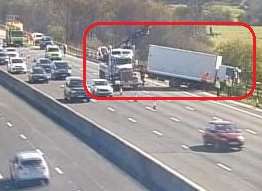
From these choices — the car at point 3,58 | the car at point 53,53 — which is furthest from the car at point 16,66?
the car at point 53,53

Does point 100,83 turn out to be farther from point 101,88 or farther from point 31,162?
point 31,162

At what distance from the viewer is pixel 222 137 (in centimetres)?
3731

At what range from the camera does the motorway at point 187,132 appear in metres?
31.2

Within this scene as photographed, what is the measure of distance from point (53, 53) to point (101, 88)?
105 feet

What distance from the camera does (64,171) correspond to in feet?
106

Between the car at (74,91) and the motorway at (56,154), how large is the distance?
322 cm

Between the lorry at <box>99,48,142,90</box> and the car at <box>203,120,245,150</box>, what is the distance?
24.7ft

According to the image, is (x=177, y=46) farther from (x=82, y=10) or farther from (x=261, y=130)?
(x=82, y=10)

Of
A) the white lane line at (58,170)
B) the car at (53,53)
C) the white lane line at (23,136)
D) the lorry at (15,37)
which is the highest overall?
the white lane line at (58,170)

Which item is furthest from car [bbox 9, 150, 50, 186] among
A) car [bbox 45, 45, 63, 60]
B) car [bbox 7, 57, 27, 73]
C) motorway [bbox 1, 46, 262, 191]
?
car [bbox 45, 45, 63, 60]

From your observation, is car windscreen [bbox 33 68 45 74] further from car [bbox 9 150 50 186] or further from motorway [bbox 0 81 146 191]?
car [bbox 9 150 50 186]

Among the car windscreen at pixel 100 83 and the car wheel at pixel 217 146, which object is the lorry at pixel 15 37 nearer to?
the car windscreen at pixel 100 83

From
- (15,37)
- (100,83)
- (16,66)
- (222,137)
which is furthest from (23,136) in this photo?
(15,37)

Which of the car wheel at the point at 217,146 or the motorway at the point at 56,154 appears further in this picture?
the car wheel at the point at 217,146
